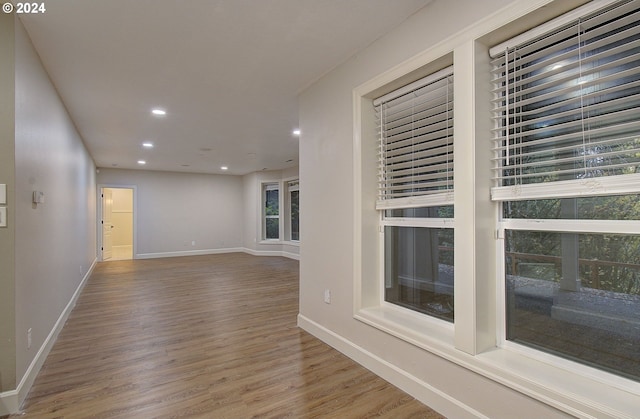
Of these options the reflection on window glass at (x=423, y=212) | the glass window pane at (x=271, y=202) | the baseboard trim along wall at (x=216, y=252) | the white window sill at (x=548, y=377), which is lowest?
the baseboard trim along wall at (x=216, y=252)

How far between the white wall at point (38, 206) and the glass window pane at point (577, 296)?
3058 millimetres

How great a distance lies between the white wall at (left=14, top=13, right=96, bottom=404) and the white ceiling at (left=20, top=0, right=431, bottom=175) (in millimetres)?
290

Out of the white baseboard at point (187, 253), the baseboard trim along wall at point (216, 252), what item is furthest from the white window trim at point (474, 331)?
the white baseboard at point (187, 253)

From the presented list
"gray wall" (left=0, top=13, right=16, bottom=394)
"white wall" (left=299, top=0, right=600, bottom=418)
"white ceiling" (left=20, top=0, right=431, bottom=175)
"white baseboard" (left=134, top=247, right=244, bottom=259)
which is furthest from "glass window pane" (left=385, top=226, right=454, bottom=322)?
"white baseboard" (left=134, top=247, right=244, bottom=259)

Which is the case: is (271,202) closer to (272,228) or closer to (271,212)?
(271,212)

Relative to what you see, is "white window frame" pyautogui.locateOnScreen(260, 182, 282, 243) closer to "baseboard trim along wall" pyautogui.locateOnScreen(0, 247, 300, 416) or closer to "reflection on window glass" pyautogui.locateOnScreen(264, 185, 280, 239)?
"reflection on window glass" pyautogui.locateOnScreen(264, 185, 280, 239)

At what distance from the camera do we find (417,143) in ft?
7.75

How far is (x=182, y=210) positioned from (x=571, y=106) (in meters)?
9.65

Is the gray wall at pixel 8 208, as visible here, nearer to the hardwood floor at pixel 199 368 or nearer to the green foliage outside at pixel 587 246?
the hardwood floor at pixel 199 368

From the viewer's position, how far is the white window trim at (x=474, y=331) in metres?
1.40

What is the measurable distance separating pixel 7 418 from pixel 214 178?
8579mm

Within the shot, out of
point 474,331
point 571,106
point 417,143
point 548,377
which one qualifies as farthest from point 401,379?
point 571,106

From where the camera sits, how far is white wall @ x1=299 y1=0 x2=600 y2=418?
176cm

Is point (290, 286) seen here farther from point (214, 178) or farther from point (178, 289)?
point (214, 178)
